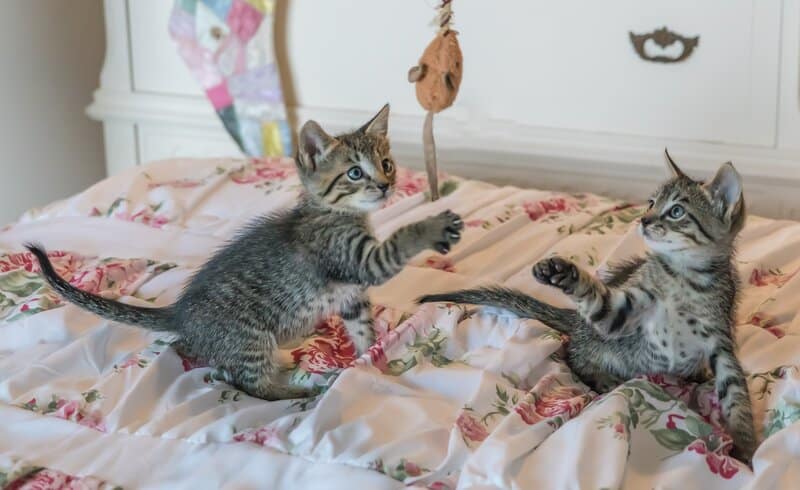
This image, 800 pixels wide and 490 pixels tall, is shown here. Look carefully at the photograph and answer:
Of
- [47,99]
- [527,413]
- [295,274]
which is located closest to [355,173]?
[295,274]

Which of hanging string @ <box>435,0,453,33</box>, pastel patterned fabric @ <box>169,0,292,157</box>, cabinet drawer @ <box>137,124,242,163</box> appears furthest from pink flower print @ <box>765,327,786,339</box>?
cabinet drawer @ <box>137,124,242,163</box>

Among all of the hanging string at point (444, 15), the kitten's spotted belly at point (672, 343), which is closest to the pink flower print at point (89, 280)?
the hanging string at point (444, 15)

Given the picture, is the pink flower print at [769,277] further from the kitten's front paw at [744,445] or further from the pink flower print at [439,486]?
the pink flower print at [439,486]

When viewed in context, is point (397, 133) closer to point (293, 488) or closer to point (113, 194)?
point (113, 194)

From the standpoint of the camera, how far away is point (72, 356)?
1343mm

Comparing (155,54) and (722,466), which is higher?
(155,54)

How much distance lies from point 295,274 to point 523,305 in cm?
30

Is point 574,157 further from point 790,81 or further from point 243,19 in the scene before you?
point 243,19

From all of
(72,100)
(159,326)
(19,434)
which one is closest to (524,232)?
(159,326)

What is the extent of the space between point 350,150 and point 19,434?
1.69ft

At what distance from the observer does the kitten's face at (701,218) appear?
1.17m

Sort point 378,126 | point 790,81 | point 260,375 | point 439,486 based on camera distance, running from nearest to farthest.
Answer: point 439,486 < point 260,375 < point 378,126 < point 790,81

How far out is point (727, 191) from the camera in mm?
1171

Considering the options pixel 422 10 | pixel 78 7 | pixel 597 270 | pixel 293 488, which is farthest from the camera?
pixel 78 7
